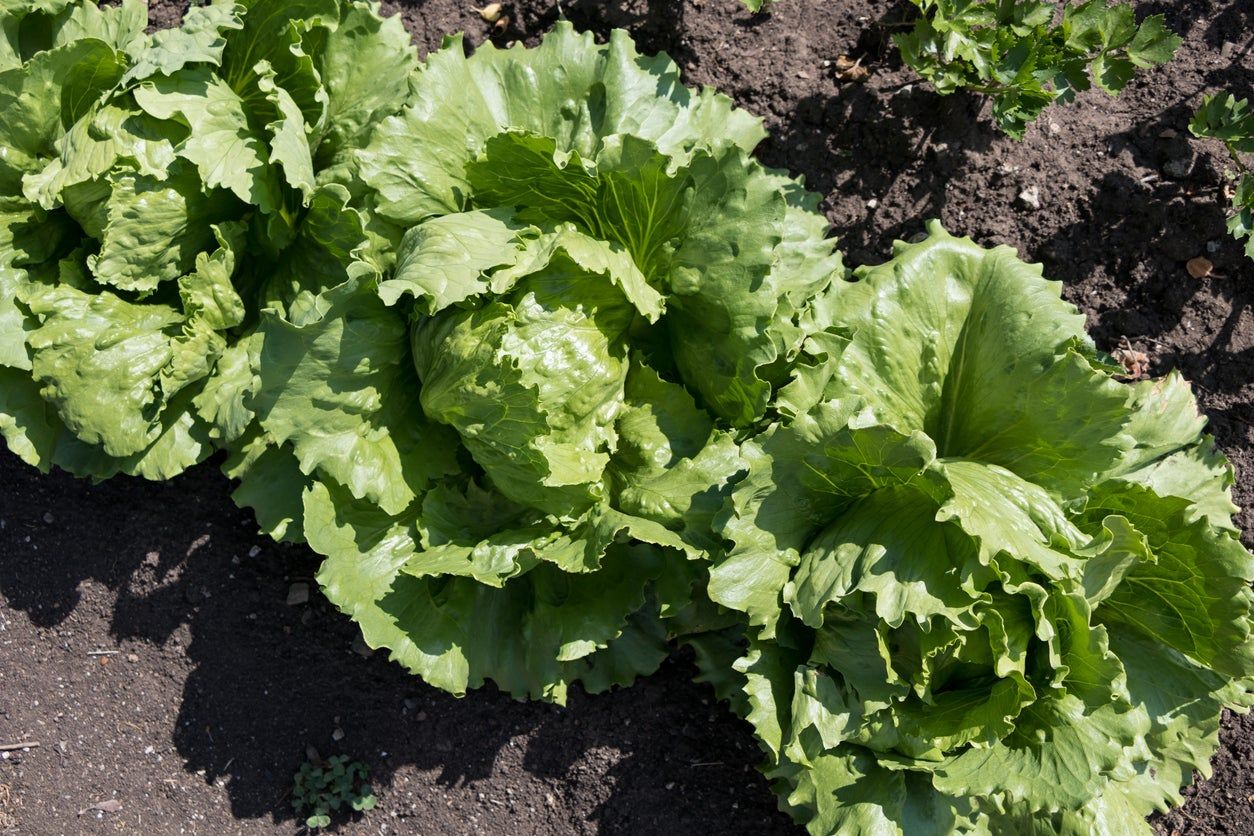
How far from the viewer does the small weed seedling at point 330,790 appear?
409 centimetres

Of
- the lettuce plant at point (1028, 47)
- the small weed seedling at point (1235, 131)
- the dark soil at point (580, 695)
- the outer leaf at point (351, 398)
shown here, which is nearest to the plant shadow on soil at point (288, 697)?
the dark soil at point (580, 695)

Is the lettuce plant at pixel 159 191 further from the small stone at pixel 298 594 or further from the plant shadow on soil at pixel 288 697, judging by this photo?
the small stone at pixel 298 594

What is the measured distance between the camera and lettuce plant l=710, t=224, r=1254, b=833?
2.90m

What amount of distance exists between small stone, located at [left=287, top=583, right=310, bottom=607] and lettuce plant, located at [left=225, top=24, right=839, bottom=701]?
564 mm

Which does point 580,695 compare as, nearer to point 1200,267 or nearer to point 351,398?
point 351,398

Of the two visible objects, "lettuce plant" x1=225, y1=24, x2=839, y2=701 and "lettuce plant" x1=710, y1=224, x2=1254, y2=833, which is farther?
"lettuce plant" x1=225, y1=24, x2=839, y2=701

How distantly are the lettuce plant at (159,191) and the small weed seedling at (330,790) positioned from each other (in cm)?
133

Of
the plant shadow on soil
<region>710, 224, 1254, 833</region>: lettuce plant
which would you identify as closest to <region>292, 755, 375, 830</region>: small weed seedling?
the plant shadow on soil

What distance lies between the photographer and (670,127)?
349 centimetres

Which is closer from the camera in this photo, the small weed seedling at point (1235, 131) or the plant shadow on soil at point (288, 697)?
the small weed seedling at point (1235, 131)

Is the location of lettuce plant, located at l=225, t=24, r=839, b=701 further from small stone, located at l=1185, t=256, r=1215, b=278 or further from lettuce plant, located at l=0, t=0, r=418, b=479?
small stone, located at l=1185, t=256, r=1215, b=278

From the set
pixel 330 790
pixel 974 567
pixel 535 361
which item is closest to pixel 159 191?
pixel 535 361

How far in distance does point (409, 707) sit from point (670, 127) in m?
2.45

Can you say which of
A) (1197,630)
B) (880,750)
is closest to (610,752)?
(880,750)
